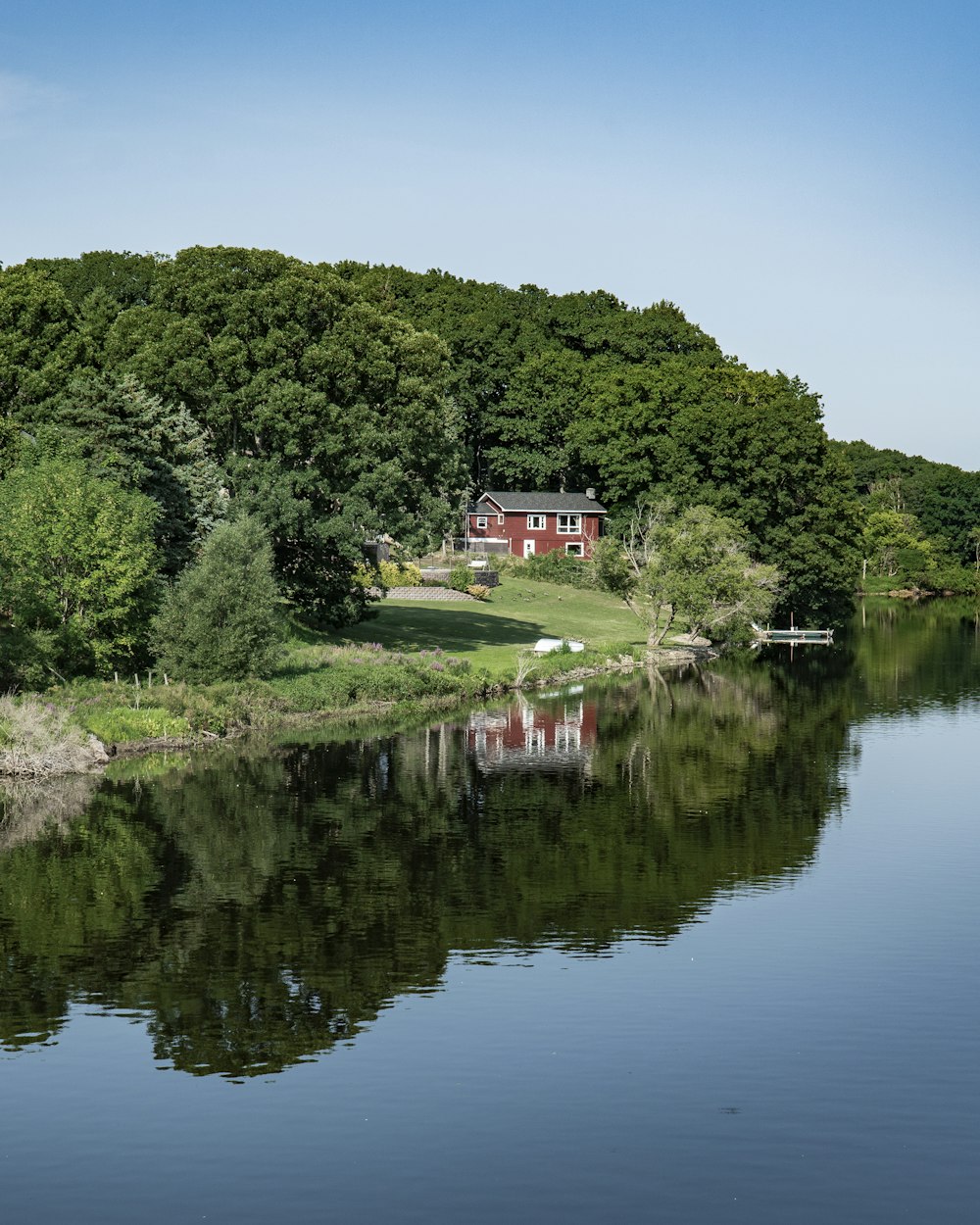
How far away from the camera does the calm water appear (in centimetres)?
2019

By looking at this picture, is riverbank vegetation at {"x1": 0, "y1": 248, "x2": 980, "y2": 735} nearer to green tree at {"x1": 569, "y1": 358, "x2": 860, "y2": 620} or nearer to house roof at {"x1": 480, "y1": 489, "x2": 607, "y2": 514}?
green tree at {"x1": 569, "y1": 358, "x2": 860, "y2": 620}

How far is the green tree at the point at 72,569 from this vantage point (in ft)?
183

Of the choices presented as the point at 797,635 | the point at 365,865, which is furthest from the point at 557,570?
the point at 365,865

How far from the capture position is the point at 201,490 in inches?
2665

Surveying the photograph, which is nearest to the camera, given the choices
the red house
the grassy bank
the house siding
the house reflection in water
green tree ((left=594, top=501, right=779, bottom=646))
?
the grassy bank

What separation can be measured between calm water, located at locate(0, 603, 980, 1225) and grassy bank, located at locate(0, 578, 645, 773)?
304 centimetres

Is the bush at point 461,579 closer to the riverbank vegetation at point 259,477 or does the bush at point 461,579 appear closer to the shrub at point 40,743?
the riverbank vegetation at point 259,477

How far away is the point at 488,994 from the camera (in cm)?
2778

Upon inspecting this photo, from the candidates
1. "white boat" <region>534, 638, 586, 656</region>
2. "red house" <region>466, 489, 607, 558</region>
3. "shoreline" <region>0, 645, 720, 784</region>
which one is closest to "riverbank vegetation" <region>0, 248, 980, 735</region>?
"shoreline" <region>0, 645, 720, 784</region>

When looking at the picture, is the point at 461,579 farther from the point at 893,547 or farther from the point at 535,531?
the point at 893,547

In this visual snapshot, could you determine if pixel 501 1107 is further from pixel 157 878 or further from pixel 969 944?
pixel 157 878

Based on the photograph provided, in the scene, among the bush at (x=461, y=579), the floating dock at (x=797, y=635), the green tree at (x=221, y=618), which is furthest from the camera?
the floating dock at (x=797, y=635)

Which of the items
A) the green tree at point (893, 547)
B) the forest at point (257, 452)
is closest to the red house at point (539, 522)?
the forest at point (257, 452)

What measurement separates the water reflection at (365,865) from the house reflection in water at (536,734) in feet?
0.76
